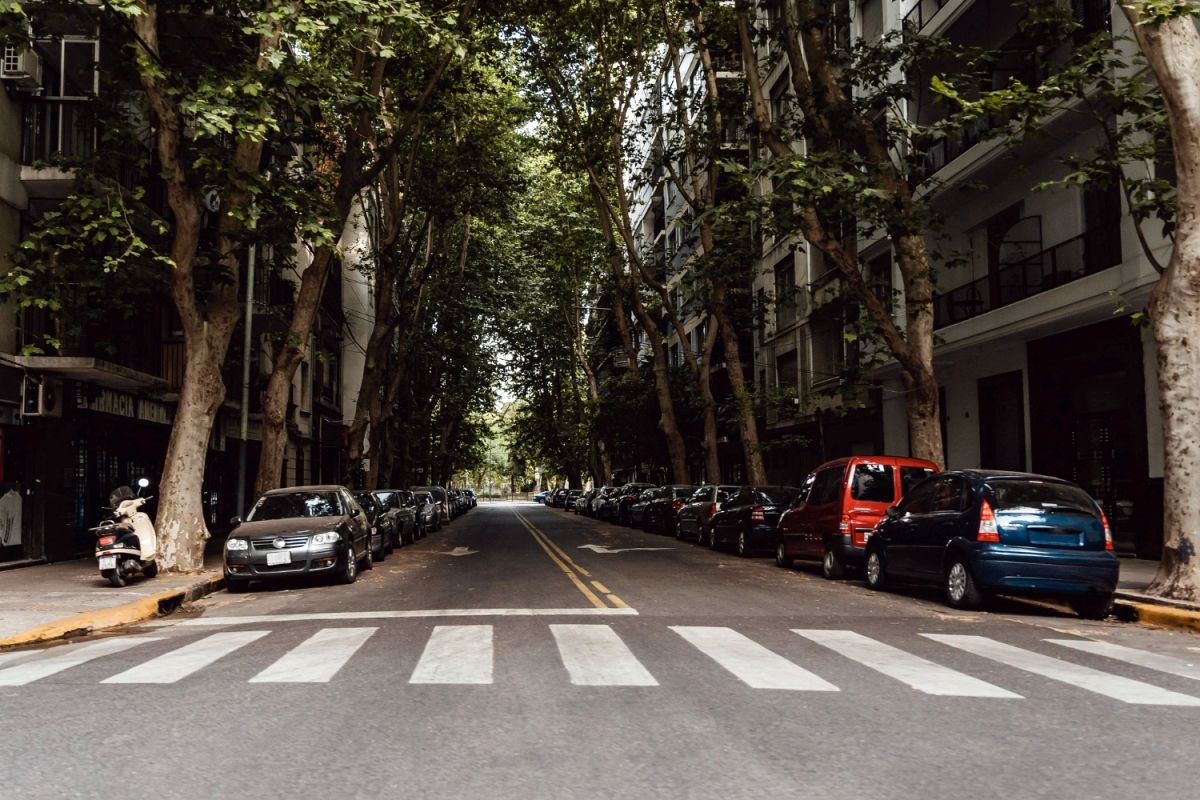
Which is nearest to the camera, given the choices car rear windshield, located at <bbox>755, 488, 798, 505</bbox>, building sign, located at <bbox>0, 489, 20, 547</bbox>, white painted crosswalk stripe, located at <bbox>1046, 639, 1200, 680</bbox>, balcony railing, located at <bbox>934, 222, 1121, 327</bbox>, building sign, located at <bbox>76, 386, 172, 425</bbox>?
white painted crosswalk stripe, located at <bbox>1046, 639, 1200, 680</bbox>

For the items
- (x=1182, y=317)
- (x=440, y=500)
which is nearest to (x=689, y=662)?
(x=1182, y=317)

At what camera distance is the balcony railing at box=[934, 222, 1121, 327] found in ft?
62.2

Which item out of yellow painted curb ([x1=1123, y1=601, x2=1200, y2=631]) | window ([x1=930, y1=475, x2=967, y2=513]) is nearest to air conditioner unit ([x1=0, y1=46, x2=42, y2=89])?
window ([x1=930, y1=475, x2=967, y2=513])

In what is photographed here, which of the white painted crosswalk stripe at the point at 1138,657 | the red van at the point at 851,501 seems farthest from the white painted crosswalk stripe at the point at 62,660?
the red van at the point at 851,501

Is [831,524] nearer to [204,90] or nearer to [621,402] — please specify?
[204,90]

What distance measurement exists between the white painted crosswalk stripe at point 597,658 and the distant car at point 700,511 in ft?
48.6

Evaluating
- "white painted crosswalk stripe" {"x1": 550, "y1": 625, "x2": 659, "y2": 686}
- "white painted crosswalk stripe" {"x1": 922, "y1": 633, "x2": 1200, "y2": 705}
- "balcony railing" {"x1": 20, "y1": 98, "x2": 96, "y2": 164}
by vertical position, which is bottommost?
"white painted crosswalk stripe" {"x1": 922, "y1": 633, "x2": 1200, "y2": 705}

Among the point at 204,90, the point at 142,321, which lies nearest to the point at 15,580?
the point at 204,90

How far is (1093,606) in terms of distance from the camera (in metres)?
12.2

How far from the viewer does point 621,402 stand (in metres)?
46.8

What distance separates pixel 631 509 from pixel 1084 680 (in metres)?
31.2

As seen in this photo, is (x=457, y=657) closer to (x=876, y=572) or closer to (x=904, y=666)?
(x=904, y=666)

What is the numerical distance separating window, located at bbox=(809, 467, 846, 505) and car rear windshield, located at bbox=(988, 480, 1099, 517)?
13.3 ft

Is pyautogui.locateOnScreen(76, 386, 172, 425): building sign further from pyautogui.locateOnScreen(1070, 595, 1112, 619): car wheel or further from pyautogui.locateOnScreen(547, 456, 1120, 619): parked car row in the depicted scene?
pyautogui.locateOnScreen(1070, 595, 1112, 619): car wheel
